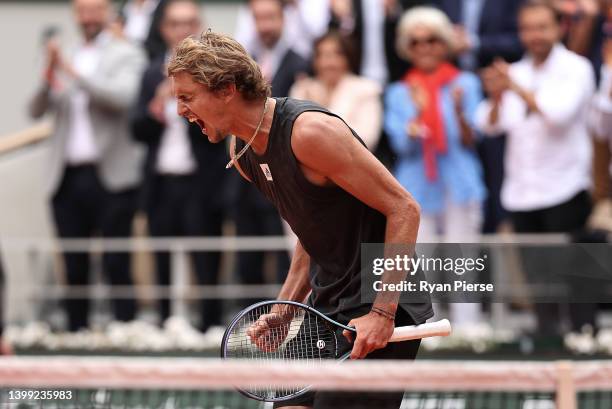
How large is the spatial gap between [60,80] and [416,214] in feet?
19.7

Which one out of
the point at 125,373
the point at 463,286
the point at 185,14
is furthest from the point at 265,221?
the point at 125,373

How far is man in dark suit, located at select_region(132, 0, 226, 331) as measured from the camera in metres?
9.50

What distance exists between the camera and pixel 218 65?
4555 millimetres

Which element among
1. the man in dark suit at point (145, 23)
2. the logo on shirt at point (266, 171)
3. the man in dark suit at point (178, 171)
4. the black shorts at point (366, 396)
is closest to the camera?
the black shorts at point (366, 396)

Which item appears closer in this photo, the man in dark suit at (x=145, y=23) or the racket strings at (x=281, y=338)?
the racket strings at (x=281, y=338)

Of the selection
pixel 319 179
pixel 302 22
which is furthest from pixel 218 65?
pixel 302 22

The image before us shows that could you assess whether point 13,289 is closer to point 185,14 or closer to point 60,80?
point 60,80

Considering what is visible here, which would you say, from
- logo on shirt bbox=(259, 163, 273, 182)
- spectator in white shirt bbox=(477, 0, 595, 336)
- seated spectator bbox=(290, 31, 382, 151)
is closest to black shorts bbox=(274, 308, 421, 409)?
logo on shirt bbox=(259, 163, 273, 182)

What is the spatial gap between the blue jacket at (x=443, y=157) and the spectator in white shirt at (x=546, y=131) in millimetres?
197

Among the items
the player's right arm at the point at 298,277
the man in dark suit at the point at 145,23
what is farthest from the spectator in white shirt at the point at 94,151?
the player's right arm at the point at 298,277

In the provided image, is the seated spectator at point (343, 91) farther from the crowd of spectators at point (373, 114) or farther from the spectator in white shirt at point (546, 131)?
the spectator in white shirt at point (546, 131)

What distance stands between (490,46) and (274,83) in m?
1.68

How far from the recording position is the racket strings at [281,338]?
476 centimetres

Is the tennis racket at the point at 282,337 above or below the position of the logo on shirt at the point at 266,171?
below
